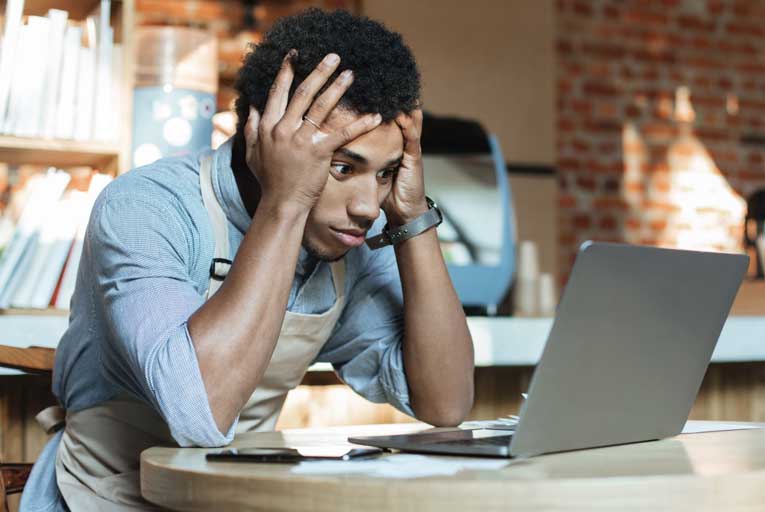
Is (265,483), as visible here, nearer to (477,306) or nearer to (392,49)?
(392,49)

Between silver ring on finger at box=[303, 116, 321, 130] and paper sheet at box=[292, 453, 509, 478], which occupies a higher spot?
silver ring on finger at box=[303, 116, 321, 130]

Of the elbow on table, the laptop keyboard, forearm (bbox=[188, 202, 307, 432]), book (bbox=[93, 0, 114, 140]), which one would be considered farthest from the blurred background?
the laptop keyboard

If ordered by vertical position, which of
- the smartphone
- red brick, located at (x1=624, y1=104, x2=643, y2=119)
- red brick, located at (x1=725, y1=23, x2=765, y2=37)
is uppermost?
red brick, located at (x1=725, y1=23, x2=765, y2=37)

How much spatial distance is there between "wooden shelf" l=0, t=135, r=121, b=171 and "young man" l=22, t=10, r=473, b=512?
788 mm

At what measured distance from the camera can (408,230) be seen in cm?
139

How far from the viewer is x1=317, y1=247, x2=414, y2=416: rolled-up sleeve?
1455 millimetres

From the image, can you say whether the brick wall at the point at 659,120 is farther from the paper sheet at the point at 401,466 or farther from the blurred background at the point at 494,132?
the paper sheet at the point at 401,466

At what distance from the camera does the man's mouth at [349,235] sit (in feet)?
4.21

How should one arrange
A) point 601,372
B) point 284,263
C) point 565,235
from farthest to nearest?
point 565,235 → point 284,263 → point 601,372

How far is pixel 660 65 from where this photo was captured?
16.2ft

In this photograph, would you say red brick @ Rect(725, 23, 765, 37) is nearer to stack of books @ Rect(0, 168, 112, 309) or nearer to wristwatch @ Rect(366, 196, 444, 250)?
stack of books @ Rect(0, 168, 112, 309)

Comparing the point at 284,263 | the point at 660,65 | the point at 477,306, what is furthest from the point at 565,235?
the point at 284,263

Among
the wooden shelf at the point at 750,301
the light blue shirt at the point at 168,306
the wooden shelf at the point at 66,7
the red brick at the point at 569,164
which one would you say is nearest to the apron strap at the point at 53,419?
the light blue shirt at the point at 168,306

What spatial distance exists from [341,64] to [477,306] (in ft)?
4.95
